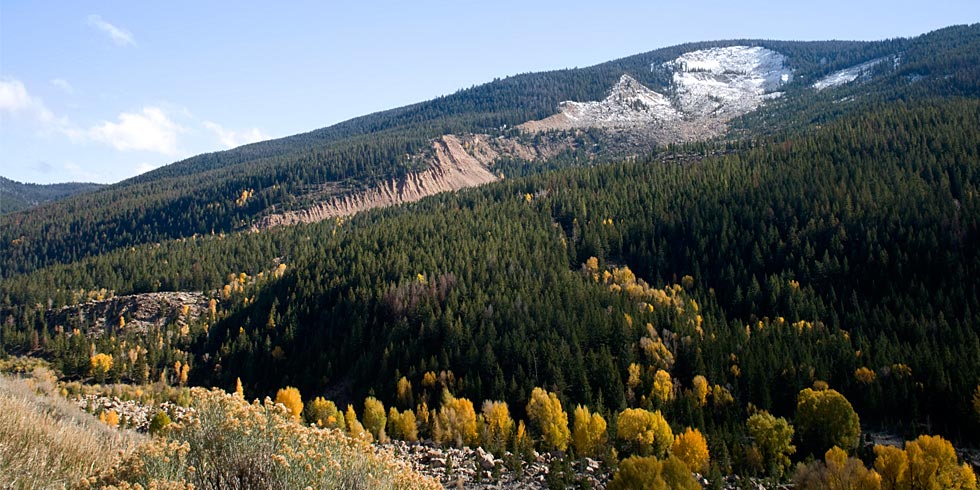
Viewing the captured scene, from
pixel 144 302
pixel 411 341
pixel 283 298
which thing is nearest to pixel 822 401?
pixel 411 341

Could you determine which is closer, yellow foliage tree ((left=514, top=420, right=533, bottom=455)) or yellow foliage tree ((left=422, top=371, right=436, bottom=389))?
yellow foliage tree ((left=514, top=420, right=533, bottom=455))

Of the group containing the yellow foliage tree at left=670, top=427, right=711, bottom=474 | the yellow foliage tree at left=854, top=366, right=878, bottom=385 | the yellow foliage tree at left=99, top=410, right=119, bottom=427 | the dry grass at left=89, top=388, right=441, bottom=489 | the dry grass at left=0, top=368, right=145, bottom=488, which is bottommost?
the yellow foliage tree at left=854, top=366, right=878, bottom=385

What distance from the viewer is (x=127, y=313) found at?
435 ft

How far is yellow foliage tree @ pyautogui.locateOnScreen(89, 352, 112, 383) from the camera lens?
98312 mm

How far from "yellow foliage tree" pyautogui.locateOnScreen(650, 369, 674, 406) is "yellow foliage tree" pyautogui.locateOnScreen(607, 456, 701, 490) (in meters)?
26.7

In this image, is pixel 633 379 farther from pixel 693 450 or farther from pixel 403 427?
pixel 403 427

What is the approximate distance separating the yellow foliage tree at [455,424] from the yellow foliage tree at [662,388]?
20855 millimetres

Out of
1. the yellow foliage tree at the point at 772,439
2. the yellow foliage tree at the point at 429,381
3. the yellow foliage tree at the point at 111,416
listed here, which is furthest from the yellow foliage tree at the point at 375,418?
the yellow foliage tree at the point at 772,439

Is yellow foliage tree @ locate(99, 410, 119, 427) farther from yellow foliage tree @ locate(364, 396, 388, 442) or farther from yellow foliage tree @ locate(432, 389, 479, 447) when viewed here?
yellow foliage tree @ locate(432, 389, 479, 447)

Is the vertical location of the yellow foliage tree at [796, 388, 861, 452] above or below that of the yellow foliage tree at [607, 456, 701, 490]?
below

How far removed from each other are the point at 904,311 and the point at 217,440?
10191 centimetres

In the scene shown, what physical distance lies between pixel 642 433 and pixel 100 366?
76.3m

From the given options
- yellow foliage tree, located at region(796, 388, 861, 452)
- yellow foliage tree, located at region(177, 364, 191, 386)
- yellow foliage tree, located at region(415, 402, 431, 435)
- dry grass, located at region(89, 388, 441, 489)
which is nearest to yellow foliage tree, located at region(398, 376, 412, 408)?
yellow foliage tree, located at region(415, 402, 431, 435)

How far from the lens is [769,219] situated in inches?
5177
